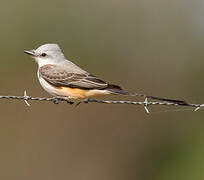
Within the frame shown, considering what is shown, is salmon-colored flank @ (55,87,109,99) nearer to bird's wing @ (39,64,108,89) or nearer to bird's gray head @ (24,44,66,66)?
bird's wing @ (39,64,108,89)

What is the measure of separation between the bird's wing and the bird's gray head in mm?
263

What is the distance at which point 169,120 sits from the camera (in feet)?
44.6

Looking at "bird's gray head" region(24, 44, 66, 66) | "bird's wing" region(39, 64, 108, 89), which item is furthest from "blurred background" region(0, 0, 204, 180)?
"bird's wing" region(39, 64, 108, 89)

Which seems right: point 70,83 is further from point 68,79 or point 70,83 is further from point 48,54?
point 48,54

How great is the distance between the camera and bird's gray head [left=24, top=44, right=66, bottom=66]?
9477mm

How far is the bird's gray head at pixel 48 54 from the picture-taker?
9.48 m

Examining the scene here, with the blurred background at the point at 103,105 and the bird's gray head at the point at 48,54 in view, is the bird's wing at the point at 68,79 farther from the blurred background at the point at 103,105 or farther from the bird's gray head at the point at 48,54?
the blurred background at the point at 103,105

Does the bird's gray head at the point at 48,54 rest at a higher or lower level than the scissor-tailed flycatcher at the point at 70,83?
higher

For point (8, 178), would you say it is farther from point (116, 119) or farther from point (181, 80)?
point (181, 80)

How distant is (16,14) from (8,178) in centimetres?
592

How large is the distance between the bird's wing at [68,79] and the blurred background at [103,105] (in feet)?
10.1

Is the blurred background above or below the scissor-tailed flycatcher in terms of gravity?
above

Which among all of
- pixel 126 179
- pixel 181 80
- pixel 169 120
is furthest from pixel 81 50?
pixel 126 179

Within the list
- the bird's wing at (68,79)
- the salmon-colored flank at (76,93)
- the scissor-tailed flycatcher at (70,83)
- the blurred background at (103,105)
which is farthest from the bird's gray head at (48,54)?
the blurred background at (103,105)
